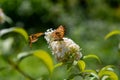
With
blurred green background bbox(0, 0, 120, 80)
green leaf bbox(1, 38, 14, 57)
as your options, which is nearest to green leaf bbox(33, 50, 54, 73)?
green leaf bbox(1, 38, 14, 57)

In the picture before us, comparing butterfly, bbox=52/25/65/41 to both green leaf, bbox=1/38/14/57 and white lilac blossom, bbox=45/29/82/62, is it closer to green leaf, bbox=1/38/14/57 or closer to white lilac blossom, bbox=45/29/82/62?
white lilac blossom, bbox=45/29/82/62

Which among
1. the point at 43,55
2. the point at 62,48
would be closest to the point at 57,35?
the point at 62,48

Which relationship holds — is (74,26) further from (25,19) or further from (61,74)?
(61,74)

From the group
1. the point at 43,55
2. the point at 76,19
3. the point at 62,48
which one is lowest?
the point at 43,55

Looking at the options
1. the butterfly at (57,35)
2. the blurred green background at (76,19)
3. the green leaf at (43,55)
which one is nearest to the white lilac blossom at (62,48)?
the butterfly at (57,35)

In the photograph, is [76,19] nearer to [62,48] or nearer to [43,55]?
[62,48]

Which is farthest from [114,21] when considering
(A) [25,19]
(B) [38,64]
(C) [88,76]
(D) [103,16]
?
(C) [88,76]

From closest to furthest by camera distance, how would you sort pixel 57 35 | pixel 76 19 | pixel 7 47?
1. pixel 7 47
2. pixel 57 35
3. pixel 76 19

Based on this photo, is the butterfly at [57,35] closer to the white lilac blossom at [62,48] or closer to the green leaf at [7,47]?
the white lilac blossom at [62,48]
